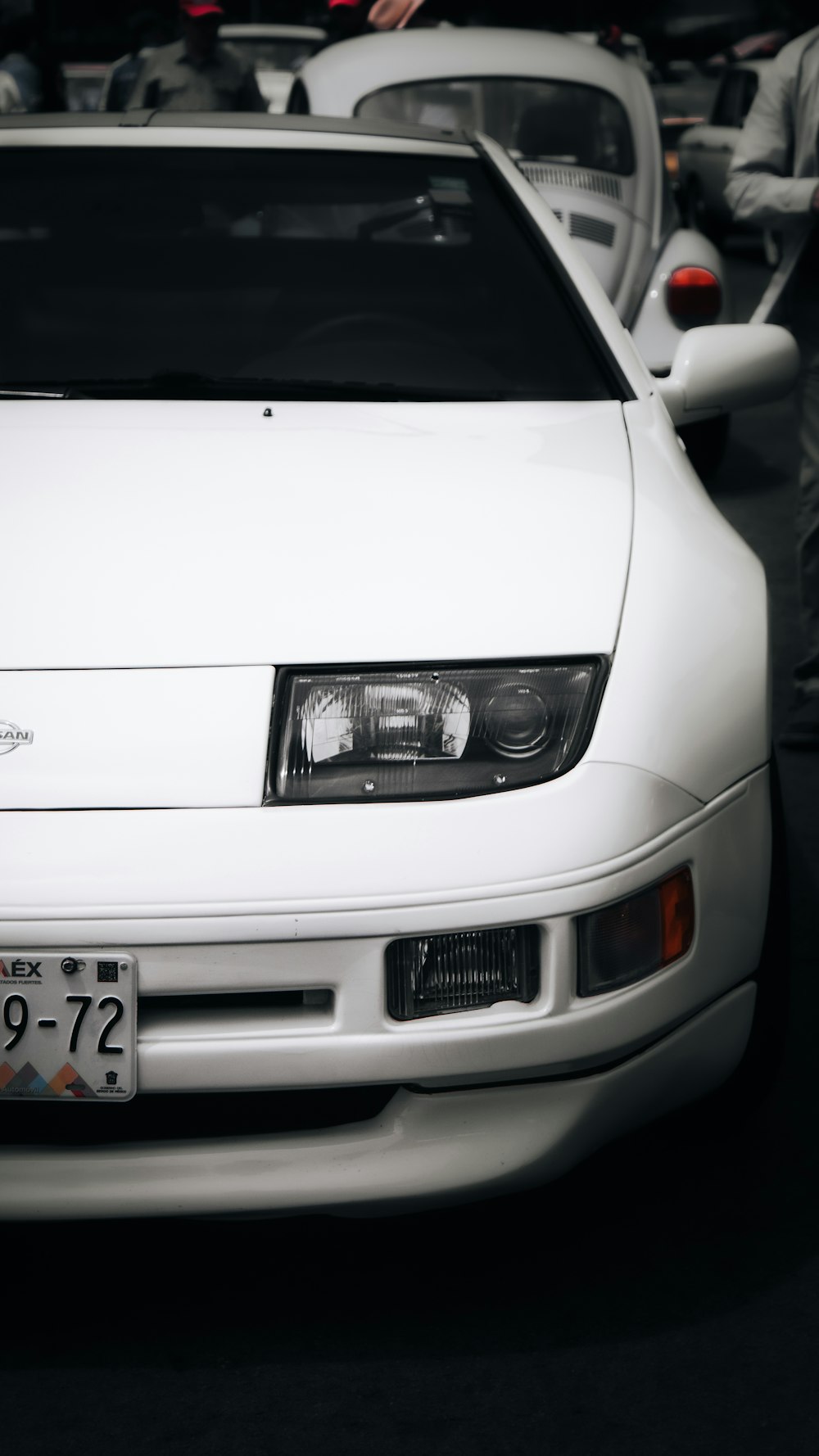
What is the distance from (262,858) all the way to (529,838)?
0.28m

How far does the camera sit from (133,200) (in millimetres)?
3266

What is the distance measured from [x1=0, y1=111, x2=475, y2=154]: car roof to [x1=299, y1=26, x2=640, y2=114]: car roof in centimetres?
395

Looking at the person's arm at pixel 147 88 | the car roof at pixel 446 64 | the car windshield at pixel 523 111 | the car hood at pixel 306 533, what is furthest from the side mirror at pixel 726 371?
the person's arm at pixel 147 88

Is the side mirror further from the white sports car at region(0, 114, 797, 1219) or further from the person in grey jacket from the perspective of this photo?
the person in grey jacket

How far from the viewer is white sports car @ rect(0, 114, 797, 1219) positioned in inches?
72.7

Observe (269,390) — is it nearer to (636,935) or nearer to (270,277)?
(270,277)

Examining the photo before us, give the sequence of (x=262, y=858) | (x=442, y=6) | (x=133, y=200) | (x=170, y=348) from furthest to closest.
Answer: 1. (x=442, y=6)
2. (x=133, y=200)
3. (x=170, y=348)
4. (x=262, y=858)

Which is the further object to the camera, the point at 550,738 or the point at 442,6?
the point at 442,6

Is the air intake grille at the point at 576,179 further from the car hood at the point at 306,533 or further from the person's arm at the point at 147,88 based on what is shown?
the car hood at the point at 306,533

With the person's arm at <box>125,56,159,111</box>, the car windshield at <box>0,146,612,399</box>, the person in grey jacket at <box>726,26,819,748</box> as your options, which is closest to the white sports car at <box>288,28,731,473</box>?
the person's arm at <box>125,56,159,111</box>

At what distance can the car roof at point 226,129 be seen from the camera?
3.39m

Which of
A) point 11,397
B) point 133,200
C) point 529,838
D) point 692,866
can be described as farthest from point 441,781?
point 133,200

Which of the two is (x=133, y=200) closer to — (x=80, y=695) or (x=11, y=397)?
(x=11, y=397)

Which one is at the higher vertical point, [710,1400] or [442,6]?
[710,1400]
